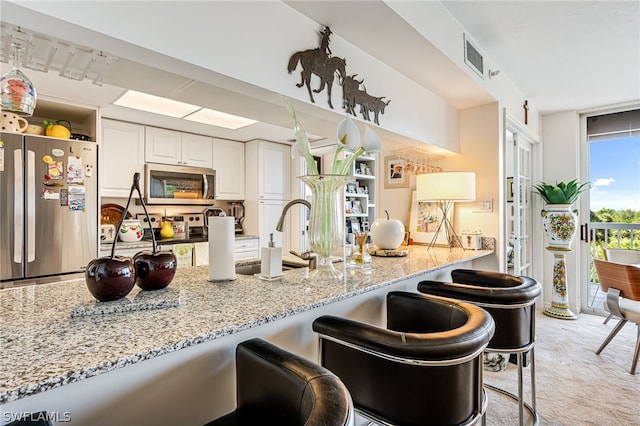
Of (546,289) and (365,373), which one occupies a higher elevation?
(365,373)

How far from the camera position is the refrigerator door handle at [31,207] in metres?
2.49

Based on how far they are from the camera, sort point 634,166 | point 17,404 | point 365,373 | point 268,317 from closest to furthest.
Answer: point 17,404 → point 268,317 → point 365,373 → point 634,166

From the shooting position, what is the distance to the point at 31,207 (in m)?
2.50

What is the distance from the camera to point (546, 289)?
13.4 feet

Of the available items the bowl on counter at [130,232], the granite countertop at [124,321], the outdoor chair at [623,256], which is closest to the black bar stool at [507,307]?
the granite countertop at [124,321]


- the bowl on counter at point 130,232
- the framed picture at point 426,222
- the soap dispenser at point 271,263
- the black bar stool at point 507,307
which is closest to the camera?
the soap dispenser at point 271,263

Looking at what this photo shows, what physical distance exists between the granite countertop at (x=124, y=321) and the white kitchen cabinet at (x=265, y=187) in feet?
9.40

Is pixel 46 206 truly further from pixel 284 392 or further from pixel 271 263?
pixel 284 392

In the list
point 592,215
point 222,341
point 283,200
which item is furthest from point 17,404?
point 592,215

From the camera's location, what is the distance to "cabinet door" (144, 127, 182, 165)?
11.9ft

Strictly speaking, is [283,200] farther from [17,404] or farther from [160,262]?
[17,404]

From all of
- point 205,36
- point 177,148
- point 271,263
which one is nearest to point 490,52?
point 205,36

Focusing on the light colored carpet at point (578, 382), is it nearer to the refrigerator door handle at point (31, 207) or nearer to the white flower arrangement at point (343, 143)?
the white flower arrangement at point (343, 143)

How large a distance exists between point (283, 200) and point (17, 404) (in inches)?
157
